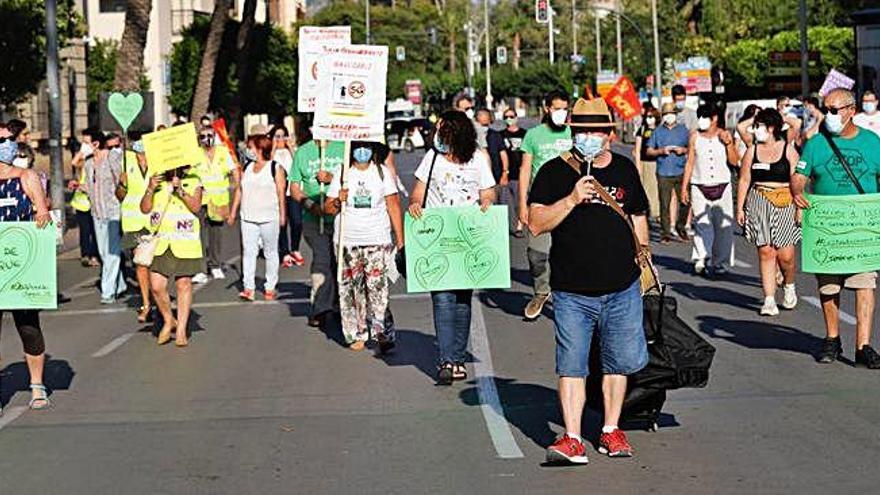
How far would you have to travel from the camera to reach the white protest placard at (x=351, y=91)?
43.4 feet

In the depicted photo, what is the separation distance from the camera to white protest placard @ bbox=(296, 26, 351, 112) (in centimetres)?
1432

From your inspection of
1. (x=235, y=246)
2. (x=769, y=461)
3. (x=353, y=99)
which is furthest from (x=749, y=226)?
(x=235, y=246)

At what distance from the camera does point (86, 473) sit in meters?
8.61

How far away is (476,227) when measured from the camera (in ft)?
37.2

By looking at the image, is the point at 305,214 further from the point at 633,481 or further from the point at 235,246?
the point at 235,246

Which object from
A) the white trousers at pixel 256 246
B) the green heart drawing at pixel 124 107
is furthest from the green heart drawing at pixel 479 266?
the green heart drawing at pixel 124 107

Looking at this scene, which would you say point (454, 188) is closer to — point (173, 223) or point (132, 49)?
point (173, 223)

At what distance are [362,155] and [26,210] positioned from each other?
2.97 meters

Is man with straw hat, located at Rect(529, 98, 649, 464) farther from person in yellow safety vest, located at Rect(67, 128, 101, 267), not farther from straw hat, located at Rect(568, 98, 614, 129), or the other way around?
person in yellow safety vest, located at Rect(67, 128, 101, 267)

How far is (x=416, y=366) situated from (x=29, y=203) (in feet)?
10.5

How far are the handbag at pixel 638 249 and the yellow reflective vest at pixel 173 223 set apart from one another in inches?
233

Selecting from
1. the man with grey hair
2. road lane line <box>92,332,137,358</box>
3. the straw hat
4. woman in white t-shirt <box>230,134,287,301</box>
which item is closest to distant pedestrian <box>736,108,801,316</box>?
the man with grey hair

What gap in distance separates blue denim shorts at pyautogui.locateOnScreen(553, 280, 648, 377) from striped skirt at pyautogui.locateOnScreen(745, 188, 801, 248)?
6.18 metres

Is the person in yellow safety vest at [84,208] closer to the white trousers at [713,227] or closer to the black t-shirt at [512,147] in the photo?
the black t-shirt at [512,147]
